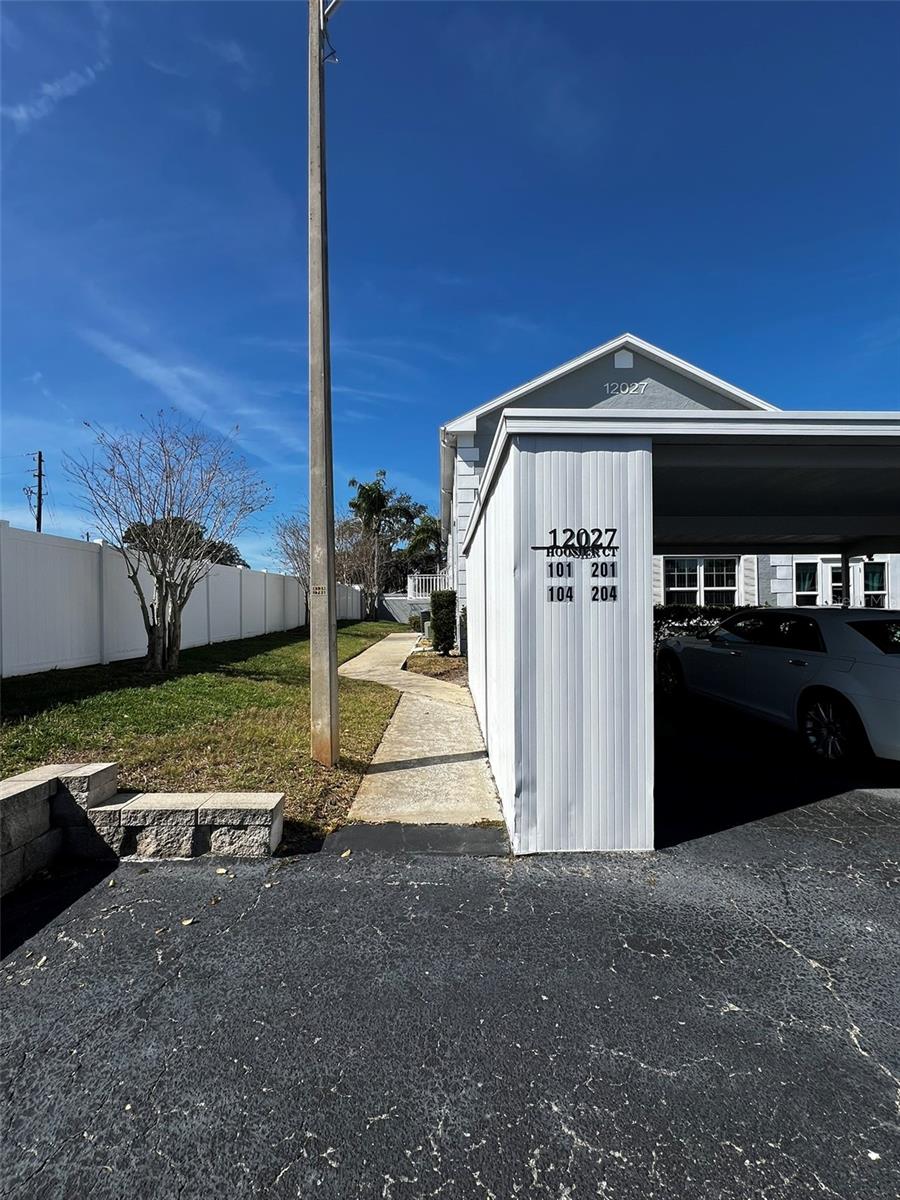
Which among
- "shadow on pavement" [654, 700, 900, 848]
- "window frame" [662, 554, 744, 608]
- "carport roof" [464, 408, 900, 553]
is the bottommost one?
"shadow on pavement" [654, 700, 900, 848]

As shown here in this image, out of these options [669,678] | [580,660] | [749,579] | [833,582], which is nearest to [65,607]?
[580,660]

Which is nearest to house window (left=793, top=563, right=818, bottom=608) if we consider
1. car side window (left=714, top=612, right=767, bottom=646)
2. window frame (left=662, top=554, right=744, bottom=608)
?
window frame (left=662, top=554, right=744, bottom=608)

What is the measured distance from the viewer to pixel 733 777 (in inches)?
201

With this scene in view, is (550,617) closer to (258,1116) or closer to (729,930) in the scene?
(729,930)

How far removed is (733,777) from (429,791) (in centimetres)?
264

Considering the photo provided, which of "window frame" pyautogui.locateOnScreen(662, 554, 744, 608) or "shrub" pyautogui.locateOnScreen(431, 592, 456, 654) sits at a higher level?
"window frame" pyautogui.locateOnScreen(662, 554, 744, 608)

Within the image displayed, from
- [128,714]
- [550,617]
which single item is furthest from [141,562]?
[550,617]

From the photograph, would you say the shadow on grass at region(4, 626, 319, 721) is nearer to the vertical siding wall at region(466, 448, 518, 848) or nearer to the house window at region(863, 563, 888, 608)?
the vertical siding wall at region(466, 448, 518, 848)

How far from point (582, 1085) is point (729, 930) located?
125cm

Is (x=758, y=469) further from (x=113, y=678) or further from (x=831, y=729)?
(x=113, y=678)

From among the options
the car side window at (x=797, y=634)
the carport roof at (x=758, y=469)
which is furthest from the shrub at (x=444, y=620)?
the car side window at (x=797, y=634)

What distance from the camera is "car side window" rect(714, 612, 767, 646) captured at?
6.49 metres

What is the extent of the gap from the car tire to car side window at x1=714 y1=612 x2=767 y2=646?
3.19ft

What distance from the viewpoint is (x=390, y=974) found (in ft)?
7.91
